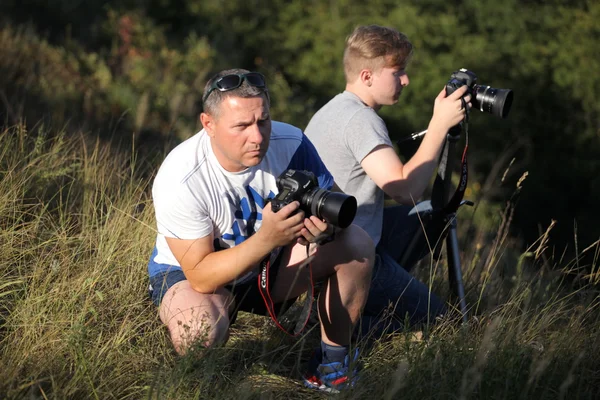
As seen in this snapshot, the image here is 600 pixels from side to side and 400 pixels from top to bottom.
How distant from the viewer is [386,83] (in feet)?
11.8

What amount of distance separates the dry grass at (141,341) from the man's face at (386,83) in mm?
998

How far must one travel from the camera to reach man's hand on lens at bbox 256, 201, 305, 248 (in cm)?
268

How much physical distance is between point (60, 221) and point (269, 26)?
40.7ft

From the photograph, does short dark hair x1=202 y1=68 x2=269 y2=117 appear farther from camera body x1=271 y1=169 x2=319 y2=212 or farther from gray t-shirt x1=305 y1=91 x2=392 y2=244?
gray t-shirt x1=305 y1=91 x2=392 y2=244

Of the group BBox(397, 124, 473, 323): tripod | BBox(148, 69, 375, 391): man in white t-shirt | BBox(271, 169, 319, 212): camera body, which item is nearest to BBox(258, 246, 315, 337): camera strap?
BBox(148, 69, 375, 391): man in white t-shirt

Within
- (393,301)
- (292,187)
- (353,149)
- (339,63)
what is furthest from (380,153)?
(339,63)

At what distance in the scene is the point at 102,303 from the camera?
3.14 m

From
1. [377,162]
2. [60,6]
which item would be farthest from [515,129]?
[377,162]

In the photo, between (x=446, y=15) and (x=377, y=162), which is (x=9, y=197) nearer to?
(x=377, y=162)

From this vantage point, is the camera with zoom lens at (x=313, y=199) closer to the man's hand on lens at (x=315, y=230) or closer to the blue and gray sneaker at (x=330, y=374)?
the man's hand on lens at (x=315, y=230)

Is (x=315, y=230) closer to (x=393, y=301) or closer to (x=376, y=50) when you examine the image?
(x=393, y=301)

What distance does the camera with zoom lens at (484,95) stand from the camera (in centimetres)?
342

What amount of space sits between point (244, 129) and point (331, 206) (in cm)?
45

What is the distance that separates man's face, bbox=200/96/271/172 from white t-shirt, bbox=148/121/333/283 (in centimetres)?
12
